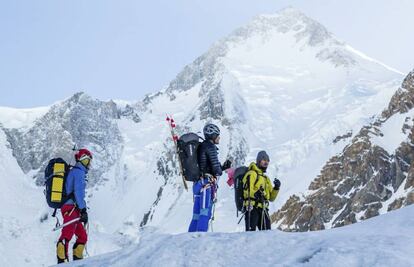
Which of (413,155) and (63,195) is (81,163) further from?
(413,155)

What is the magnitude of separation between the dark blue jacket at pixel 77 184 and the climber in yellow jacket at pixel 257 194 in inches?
132

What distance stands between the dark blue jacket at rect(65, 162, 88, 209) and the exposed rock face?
95.7m

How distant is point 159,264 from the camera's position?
326 inches

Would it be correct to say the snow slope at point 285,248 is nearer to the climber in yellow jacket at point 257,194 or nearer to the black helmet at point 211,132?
the black helmet at point 211,132

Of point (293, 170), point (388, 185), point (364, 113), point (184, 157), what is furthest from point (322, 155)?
point (184, 157)

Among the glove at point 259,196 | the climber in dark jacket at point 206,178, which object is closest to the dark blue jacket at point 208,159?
the climber in dark jacket at point 206,178

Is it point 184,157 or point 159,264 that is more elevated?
point 184,157

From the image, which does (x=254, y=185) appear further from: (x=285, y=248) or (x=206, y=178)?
(x=285, y=248)

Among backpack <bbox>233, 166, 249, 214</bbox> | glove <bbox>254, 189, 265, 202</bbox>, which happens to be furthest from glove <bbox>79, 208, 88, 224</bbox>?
glove <bbox>254, 189, 265, 202</bbox>

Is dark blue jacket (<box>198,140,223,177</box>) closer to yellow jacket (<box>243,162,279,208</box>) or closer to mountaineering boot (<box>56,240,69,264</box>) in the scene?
yellow jacket (<box>243,162,279,208</box>)

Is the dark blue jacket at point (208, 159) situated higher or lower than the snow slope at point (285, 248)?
higher

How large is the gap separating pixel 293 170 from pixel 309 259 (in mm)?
164661

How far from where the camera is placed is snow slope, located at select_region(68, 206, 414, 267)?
7.10 metres

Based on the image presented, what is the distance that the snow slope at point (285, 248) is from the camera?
7.10 metres
